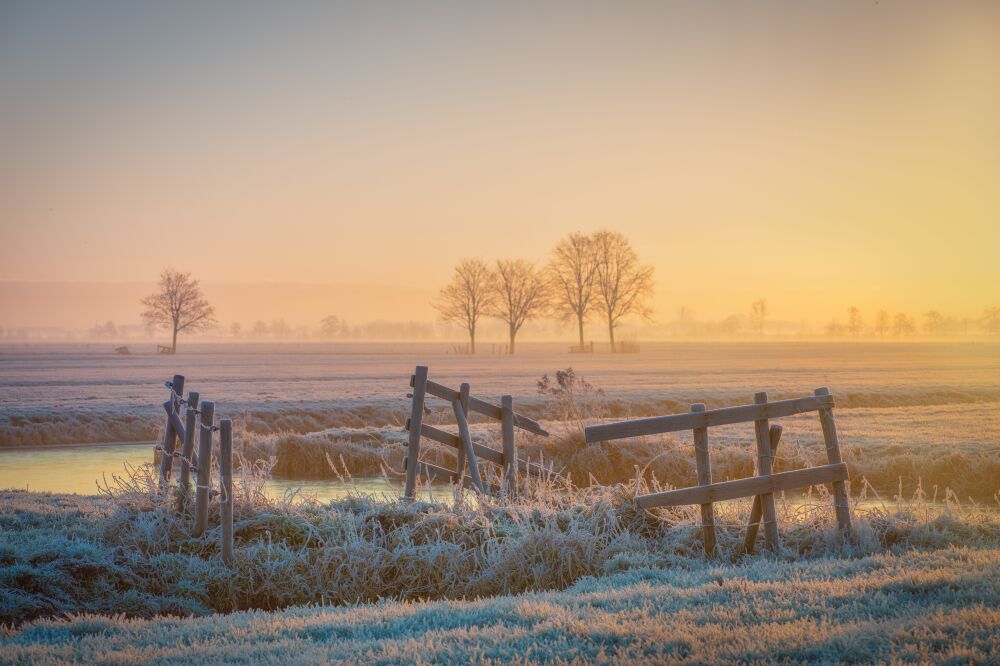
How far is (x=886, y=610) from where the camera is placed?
7203 mm

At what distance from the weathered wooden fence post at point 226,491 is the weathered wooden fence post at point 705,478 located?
6.11m

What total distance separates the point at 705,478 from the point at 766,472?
0.85 metres

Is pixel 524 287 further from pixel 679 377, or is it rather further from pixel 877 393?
pixel 877 393

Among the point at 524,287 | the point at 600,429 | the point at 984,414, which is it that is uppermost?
the point at 524,287

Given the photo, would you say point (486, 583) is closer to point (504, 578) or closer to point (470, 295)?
point (504, 578)

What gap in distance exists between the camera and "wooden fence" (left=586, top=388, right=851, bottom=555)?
34.9 ft

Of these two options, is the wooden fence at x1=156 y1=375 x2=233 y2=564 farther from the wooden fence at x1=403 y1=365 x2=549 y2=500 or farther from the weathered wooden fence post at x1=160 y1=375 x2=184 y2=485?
the wooden fence at x1=403 y1=365 x2=549 y2=500

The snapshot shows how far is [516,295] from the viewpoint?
4269 inches

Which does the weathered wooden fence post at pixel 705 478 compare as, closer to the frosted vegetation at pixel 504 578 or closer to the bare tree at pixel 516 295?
the frosted vegetation at pixel 504 578

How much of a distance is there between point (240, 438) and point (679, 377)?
36.1 meters

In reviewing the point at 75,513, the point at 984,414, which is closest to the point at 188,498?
the point at 75,513

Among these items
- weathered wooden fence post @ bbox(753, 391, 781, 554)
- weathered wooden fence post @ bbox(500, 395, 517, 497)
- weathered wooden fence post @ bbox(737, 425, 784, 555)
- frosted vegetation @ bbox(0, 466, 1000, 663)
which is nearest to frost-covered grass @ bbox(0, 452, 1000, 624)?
frosted vegetation @ bbox(0, 466, 1000, 663)

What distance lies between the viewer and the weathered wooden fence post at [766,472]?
10.8 meters

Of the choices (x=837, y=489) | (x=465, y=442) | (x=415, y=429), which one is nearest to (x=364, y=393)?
(x=415, y=429)
